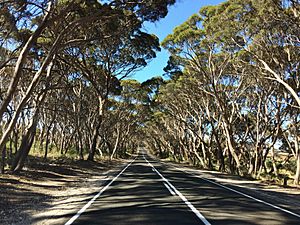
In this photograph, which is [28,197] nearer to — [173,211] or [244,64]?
[173,211]

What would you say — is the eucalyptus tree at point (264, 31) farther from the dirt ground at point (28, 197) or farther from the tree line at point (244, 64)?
the dirt ground at point (28, 197)

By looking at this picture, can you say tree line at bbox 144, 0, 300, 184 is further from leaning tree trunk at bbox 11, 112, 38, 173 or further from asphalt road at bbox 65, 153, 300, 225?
leaning tree trunk at bbox 11, 112, 38, 173

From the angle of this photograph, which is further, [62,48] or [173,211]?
[62,48]

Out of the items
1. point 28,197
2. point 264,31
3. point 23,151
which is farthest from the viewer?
point 264,31

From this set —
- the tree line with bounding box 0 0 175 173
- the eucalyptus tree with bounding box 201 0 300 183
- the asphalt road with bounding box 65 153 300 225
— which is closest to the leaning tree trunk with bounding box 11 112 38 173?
the tree line with bounding box 0 0 175 173

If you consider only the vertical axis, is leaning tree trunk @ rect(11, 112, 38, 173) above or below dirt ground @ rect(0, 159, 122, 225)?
above

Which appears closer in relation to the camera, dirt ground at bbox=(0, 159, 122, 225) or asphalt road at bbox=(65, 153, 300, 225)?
asphalt road at bbox=(65, 153, 300, 225)

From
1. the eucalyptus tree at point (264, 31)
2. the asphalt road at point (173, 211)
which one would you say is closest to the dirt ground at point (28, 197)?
the asphalt road at point (173, 211)

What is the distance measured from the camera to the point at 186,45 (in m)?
27.8

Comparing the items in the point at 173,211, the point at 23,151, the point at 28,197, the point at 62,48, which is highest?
the point at 62,48

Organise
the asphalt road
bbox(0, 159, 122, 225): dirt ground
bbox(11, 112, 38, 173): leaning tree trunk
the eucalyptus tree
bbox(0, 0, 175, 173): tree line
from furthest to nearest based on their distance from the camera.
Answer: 1. the eucalyptus tree
2. bbox(11, 112, 38, 173): leaning tree trunk
3. bbox(0, 0, 175, 173): tree line
4. bbox(0, 159, 122, 225): dirt ground
5. the asphalt road

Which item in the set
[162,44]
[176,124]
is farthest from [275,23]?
[176,124]

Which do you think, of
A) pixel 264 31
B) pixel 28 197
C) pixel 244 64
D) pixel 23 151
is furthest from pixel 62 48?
pixel 244 64

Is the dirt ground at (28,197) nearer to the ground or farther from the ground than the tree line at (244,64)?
nearer to the ground
